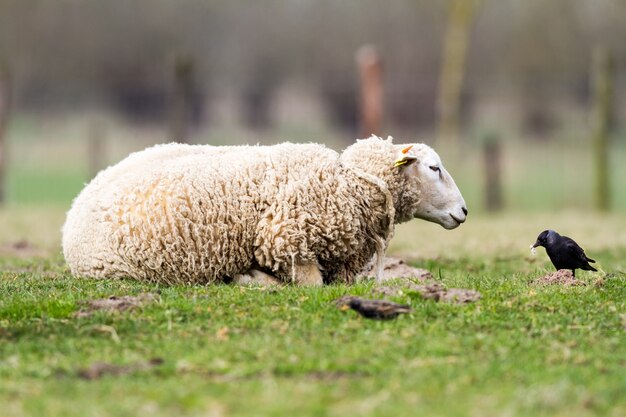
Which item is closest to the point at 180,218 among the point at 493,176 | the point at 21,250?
the point at 21,250

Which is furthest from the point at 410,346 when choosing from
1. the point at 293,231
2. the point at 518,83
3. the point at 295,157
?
the point at 518,83

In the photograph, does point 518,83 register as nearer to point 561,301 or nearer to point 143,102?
point 143,102

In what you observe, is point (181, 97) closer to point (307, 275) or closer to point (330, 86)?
point (330, 86)

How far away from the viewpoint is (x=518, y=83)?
29391 mm

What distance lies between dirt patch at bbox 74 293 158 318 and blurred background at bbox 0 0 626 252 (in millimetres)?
11016

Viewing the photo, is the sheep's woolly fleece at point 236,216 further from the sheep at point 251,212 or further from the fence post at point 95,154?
the fence post at point 95,154

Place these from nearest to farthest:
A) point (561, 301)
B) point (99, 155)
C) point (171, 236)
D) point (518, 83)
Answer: point (561, 301) → point (171, 236) → point (99, 155) → point (518, 83)

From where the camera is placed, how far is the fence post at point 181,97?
17625mm

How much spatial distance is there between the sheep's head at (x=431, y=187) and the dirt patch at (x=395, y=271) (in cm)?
48

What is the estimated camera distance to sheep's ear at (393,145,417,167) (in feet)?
26.5

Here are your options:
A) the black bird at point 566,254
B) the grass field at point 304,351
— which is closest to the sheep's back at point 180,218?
the grass field at point 304,351

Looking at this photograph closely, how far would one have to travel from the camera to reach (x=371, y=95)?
19656mm

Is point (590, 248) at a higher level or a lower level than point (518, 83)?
lower

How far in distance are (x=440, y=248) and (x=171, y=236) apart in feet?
15.3
